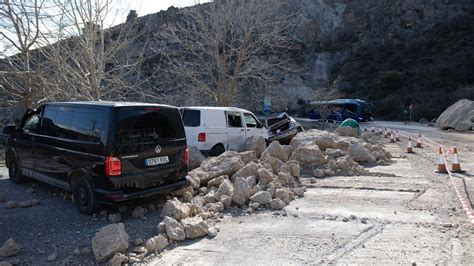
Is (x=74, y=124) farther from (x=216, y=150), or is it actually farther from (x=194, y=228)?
(x=216, y=150)

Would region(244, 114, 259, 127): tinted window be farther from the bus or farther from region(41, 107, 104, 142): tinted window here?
the bus

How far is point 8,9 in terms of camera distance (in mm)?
13734

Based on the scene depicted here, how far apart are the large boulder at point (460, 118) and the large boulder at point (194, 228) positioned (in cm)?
2595

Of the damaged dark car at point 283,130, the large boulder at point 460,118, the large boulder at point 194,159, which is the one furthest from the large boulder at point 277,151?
the large boulder at point 460,118

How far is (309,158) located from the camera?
10328 mm

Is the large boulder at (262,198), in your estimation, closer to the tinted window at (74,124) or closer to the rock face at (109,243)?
the rock face at (109,243)

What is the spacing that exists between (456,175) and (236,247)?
676 centimetres

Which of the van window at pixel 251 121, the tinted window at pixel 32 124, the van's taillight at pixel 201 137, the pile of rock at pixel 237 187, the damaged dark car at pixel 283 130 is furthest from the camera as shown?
the damaged dark car at pixel 283 130

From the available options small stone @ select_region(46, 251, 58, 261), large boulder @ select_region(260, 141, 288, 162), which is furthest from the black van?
large boulder @ select_region(260, 141, 288, 162)

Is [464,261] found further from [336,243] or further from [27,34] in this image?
[27,34]

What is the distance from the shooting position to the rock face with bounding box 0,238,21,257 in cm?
500

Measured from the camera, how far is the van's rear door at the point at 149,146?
6191mm

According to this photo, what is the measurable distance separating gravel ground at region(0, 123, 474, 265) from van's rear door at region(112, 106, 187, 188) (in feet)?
2.02

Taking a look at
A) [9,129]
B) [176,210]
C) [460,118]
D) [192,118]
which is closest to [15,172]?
[9,129]
